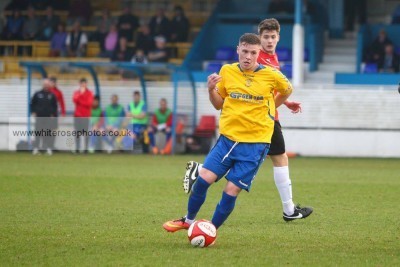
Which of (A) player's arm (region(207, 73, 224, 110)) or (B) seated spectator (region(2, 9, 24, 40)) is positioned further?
(B) seated spectator (region(2, 9, 24, 40))

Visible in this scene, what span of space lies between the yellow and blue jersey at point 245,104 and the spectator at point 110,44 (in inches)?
727

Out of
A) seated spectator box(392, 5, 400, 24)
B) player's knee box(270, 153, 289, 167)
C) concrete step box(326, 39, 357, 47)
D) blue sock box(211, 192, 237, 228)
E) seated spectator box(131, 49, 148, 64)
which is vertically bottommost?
blue sock box(211, 192, 237, 228)

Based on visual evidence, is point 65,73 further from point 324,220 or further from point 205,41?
point 324,220

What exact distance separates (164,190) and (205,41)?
45.4ft

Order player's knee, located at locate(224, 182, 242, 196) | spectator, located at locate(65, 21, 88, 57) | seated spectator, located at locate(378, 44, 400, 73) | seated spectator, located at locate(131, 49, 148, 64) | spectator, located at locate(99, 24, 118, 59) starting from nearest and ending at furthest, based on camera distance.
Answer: player's knee, located at locate(224, 182, 242, 196) → seated spectator, located at locate(378, 44, 400, 73) → seated spectator, located at locate(131, 49, 148, 64) → spectator, located at locate(99, 24, 118, 59) → spectator, located at locate(65, 21, 88, 57)

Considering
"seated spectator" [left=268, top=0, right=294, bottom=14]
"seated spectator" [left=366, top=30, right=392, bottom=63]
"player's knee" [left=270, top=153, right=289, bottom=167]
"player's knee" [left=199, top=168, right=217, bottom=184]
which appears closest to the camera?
"player's knee" [left=199, top=168, right=217, bottom=184]

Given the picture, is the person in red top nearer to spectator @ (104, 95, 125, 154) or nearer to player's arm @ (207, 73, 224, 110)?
player's arm @ (207, 73, 224, 110)

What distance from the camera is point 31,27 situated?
29.0 m

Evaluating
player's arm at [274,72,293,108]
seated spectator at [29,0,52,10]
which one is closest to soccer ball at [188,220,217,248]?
player's arm at [274,72,293,108]

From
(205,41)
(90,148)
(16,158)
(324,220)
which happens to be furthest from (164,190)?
(205,41)

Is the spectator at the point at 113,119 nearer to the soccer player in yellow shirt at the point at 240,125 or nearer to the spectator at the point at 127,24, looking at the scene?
the spectator at the point at 127,24

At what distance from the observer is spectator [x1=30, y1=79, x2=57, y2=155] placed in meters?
23.3

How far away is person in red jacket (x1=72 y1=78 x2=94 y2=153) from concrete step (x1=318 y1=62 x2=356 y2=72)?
698 centimetres

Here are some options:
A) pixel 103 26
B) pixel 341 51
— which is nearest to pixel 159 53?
pixel 103 26
